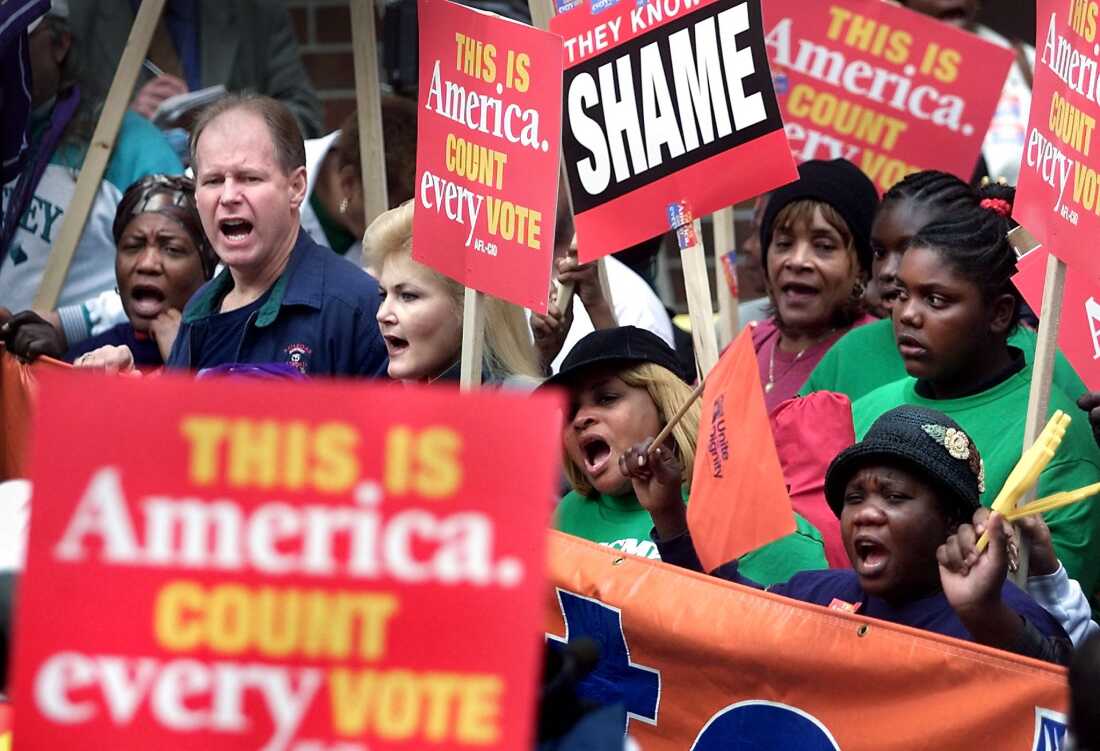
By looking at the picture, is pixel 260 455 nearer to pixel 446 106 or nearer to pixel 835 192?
pixel 446 106

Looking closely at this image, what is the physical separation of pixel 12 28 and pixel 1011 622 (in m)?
3.69

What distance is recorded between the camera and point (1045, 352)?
175 inches

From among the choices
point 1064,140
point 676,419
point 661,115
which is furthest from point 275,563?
point 661,115

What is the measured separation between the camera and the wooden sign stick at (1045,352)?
173 inches

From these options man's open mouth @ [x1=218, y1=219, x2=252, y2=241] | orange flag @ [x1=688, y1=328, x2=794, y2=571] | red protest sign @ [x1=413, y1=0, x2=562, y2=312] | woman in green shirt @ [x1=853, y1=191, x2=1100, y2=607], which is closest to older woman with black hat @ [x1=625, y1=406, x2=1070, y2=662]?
orange flag @ [x1=688, y1=328, x2=794, y2=571]

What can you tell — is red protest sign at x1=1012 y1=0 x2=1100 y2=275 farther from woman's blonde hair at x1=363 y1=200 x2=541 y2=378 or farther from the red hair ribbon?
woman's blonde hair at x1=363 y1=200 x2=541 y2=378

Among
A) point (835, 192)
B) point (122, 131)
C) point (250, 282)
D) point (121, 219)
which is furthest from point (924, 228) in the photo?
point (122, 131)

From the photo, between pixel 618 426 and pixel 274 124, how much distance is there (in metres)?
1.31

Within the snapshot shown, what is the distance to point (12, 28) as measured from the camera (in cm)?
621

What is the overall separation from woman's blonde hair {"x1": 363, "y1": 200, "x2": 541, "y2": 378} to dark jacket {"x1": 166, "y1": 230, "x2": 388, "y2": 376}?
4.3 inches

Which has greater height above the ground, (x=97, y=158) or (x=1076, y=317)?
(x=97, y=158)

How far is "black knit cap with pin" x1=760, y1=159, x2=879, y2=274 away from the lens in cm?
589

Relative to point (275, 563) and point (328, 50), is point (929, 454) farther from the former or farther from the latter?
point (328, 50)

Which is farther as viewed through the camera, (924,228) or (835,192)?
(835,192)
